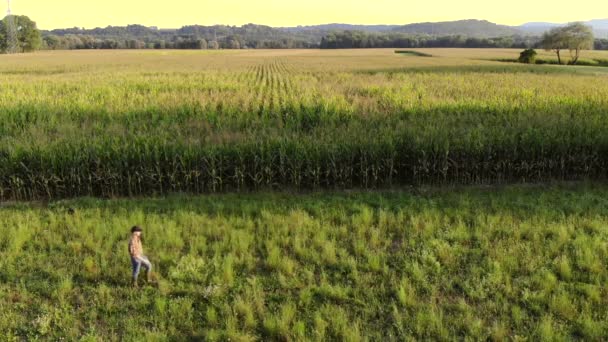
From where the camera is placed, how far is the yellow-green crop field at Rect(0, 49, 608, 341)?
19.0ft

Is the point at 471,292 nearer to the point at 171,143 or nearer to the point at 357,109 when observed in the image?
the point at 171,143

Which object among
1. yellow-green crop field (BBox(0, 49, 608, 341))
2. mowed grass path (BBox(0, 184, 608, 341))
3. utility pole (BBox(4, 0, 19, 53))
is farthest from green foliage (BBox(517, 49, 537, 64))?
utility pole (BBox(4, 0, 19, 53))

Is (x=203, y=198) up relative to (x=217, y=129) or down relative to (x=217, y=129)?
down

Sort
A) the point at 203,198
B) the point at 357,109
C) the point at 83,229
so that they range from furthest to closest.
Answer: the point at 357,109, the point at 203,198, the point at 83,229

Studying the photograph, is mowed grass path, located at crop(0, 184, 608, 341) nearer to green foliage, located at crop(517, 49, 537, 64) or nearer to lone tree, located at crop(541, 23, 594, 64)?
green foliage, located at crop(517, 49, 537, 64)

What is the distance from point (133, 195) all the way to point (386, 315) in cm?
818

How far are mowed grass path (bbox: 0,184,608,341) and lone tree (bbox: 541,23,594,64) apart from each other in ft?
261

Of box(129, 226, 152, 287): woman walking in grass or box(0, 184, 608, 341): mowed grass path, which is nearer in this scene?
box(0, 184, 608, 341): mowed grass path

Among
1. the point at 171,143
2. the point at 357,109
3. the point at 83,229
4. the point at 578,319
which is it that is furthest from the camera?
the point at 357,109

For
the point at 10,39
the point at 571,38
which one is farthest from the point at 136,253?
the point at 10,39

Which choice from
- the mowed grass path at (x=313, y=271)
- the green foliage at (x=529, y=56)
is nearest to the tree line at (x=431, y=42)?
the green foliage at (x=529, y=56)

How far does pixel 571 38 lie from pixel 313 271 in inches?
3416

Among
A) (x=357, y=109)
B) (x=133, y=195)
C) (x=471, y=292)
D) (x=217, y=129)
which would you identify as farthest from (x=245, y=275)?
(x=357, y=109)

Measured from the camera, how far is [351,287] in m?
6.57
